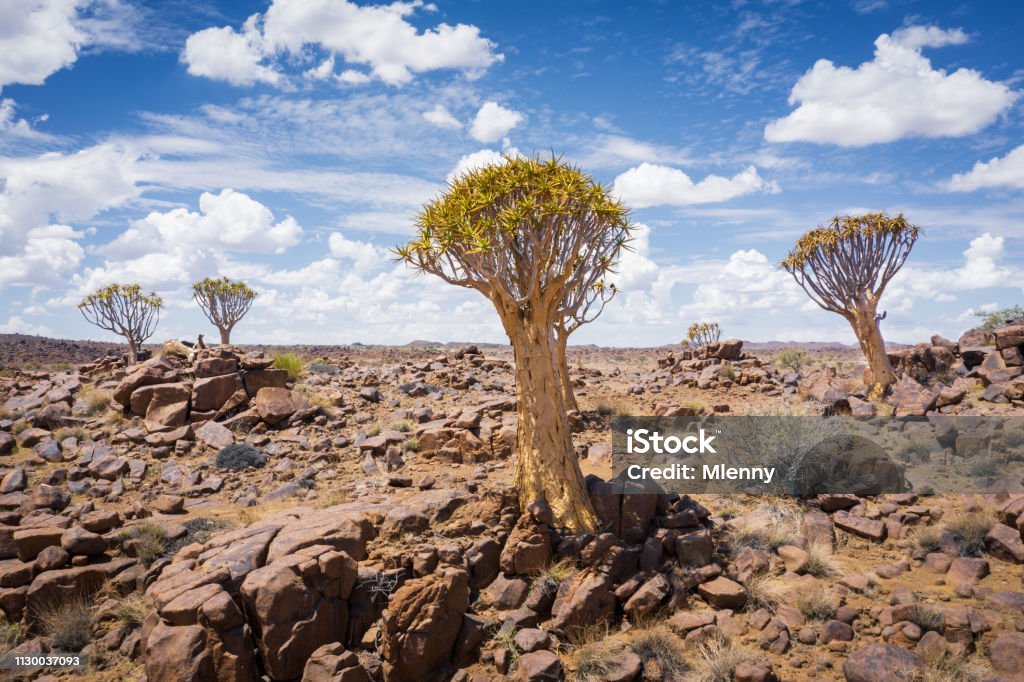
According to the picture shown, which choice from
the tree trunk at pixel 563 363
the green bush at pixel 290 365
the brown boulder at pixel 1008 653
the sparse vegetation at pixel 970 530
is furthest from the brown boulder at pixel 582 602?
the green bush at pixel 290 365

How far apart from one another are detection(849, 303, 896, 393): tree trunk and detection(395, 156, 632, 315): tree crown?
46.1 ft

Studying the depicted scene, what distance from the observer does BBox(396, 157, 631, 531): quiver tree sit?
780 cm

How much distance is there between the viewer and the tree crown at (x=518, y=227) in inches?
305

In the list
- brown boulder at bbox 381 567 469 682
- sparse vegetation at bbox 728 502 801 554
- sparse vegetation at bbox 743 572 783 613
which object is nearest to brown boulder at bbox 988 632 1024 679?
sparse vegetation at bbox 743 572 783 613

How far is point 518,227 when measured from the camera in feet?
25.7

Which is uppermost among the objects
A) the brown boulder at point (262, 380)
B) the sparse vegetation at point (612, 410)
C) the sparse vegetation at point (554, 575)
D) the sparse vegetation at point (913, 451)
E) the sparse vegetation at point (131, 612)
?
the brown boulder at point (262, 380)

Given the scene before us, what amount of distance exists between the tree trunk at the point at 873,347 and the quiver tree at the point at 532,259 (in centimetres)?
1418

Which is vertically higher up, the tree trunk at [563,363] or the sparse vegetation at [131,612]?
the tree trunk at [563,363]

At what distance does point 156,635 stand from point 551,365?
5.36 metres

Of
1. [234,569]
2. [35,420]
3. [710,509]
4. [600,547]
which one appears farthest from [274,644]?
[35,420]

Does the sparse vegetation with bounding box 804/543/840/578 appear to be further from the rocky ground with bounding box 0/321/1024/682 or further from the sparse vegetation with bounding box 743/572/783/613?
the sparse vegetation with bounding box 743/572/783/613

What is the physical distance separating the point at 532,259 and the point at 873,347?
1520cm

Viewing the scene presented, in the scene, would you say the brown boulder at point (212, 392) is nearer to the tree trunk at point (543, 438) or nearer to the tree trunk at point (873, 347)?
→ the tree trunk at point (543, 438)

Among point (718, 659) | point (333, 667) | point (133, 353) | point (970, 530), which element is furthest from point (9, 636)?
point (133, 353)
